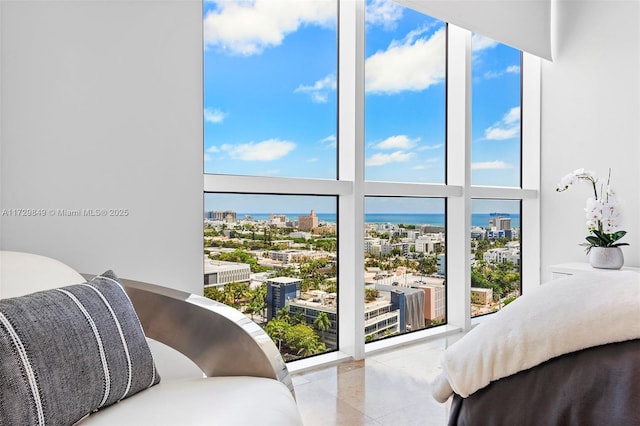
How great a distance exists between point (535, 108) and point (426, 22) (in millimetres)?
1219

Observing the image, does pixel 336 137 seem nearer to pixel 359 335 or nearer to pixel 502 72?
pixel 359 335

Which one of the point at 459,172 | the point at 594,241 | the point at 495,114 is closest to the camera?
the point at 594,241

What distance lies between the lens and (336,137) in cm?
260

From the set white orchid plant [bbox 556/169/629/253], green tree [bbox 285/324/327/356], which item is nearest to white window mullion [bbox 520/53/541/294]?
white orchid plant [bbox 556/169/629/253]

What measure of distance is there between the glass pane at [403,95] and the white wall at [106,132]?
1.24 meters

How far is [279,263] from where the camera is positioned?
7.83 ft

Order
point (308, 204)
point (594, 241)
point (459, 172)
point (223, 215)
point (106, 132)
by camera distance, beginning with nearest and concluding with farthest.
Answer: point (106, 132) → point (223, 215) → point (308, 204) → point (594, 241) → point (459, 172)

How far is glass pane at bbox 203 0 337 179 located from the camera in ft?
7.23

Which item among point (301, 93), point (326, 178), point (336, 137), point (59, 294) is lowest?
point (59, 294)

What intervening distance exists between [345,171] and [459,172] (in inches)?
38.0

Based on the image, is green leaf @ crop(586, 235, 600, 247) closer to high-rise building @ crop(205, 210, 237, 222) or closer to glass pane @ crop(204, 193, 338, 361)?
glass pane @ crop(204, 193, 338, 361)

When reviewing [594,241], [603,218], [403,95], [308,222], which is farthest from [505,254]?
[308,222]

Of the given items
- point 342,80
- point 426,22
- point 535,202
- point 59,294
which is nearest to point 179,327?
point 59,294

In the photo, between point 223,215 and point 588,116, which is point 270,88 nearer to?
point 223,215
